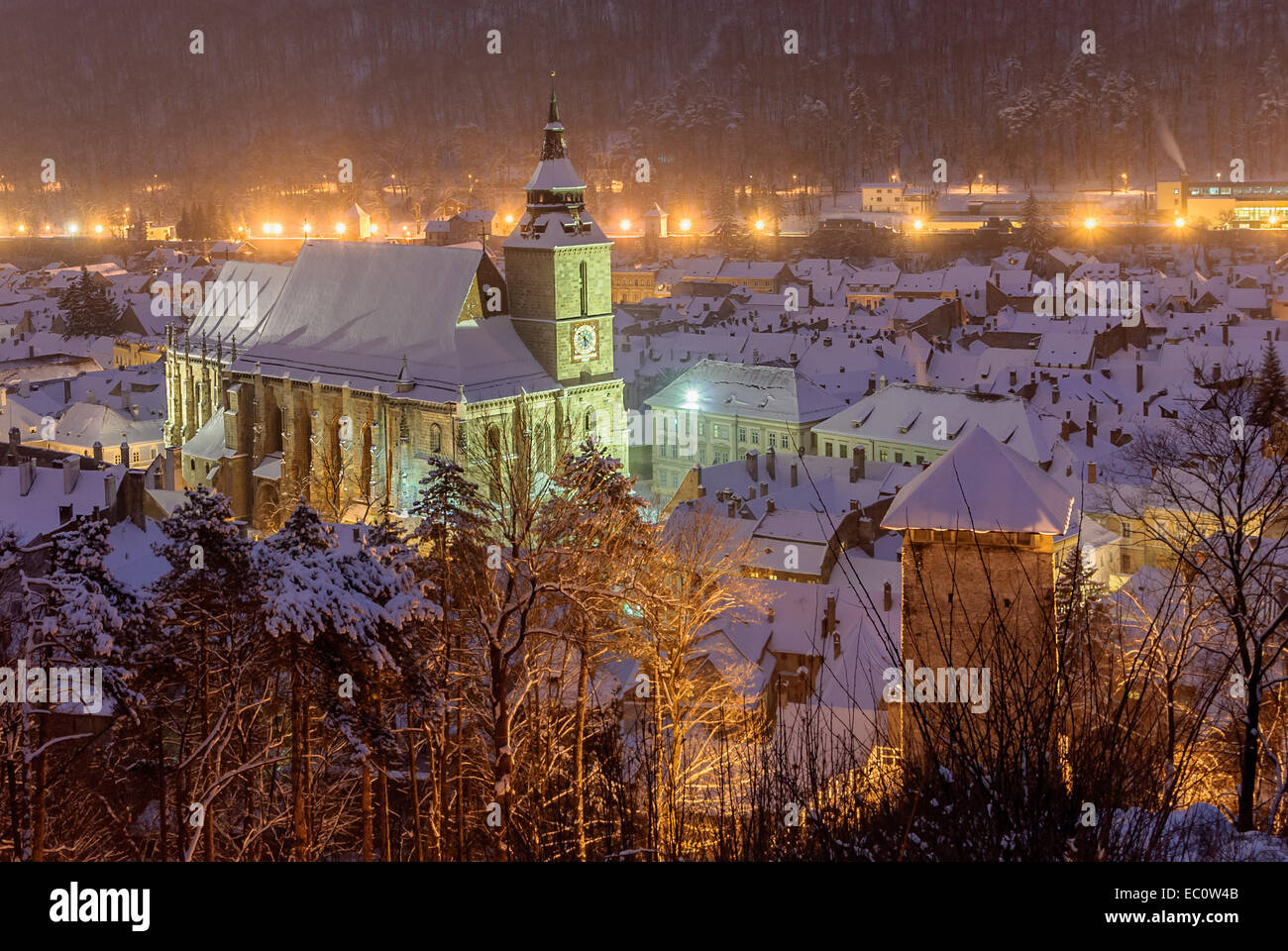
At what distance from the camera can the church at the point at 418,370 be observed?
37.9 m

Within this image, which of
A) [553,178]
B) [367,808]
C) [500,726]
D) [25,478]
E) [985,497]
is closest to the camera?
[500,726]

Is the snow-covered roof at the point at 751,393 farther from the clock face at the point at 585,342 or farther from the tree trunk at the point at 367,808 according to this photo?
the tree trunk at the point at 367,808

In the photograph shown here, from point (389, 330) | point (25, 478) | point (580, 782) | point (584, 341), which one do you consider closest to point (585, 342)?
point (584, 341)

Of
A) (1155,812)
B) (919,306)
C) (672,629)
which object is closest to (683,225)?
(919,306)

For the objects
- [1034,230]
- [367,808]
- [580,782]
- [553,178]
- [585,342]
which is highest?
[1034,230]

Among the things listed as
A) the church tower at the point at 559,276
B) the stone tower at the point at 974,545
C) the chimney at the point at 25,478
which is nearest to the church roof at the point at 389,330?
the church tower at the point at 559,276

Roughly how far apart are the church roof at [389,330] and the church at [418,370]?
0.15 ft

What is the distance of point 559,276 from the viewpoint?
39.5m

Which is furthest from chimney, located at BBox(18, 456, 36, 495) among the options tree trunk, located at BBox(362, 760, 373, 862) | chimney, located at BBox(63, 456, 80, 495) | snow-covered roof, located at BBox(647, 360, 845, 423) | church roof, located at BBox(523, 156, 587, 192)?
snow-covered roof, located at BBox(647, 360, 845, 423)

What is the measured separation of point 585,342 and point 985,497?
2458 centimetres

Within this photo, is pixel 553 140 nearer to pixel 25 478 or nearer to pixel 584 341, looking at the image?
pixel 584 341

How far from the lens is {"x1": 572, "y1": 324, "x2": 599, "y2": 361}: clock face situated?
39.8 m

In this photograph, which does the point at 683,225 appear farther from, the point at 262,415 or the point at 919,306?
the point at 262,415
